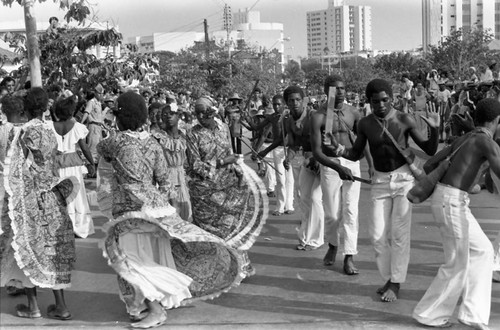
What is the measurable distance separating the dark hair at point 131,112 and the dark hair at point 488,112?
8.69 ft

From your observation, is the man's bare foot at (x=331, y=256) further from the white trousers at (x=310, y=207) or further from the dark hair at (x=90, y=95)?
the dark hair at (x=90, y=95)

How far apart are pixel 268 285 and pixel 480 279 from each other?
2.26 m

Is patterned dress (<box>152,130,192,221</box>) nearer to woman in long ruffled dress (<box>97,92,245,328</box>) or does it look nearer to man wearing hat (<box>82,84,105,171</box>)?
woman in long ruffled dress (<box>97,92,245,328</box>)

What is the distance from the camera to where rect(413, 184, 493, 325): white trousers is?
5.23 metres

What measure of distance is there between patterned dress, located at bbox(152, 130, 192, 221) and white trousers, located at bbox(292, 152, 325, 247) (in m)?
1.36

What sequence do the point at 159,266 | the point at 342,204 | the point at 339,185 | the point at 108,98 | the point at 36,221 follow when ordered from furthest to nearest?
the point at 108,98
the point at 339,185
the point at 342,204
the point at 36,221
the point at 159,266

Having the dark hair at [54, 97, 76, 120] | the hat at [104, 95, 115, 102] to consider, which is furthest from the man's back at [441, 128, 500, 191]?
the hat at [104, 95, 115, 102]

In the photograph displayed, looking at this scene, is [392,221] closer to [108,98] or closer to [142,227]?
[142,227]

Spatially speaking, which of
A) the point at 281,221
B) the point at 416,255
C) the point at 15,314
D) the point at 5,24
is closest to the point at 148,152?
the point at 15,314

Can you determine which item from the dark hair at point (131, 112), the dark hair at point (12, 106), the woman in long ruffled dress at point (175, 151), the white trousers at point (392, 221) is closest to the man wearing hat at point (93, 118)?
the woman in long ruffled dress at point (175, 151)

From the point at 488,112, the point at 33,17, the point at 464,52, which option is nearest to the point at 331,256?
the point at 488,112

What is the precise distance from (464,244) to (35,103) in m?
3.74

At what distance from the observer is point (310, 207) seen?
8266 mm

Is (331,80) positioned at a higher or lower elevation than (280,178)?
higher
